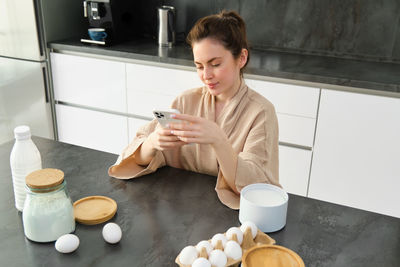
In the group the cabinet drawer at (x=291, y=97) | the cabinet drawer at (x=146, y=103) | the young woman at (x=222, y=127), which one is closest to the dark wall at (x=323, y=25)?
the cabinet drawer at (x=291, y=97)

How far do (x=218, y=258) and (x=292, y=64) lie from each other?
1823 mm

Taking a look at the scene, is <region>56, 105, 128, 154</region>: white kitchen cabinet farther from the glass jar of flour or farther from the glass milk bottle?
the glass jar of flour

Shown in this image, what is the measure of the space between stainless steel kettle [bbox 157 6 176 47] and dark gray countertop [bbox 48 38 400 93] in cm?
6

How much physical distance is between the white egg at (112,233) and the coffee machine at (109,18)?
201 centimetres


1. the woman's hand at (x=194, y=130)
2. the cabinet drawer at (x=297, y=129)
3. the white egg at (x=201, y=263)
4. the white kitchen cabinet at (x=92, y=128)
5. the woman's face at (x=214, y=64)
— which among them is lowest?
the white kitchen cabinet at (x=92, y=128)

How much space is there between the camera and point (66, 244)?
0.95 metres

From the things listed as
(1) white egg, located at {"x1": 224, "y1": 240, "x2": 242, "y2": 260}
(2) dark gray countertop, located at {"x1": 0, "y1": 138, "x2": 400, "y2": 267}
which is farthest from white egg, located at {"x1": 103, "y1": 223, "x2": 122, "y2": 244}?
(1) white egg, located at {"x1": 224, "y1": 240, "x2": 242, "y2": 260}

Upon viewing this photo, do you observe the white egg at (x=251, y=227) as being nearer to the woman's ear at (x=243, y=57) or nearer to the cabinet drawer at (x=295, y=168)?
the woman's ear at (x=243, y=57)

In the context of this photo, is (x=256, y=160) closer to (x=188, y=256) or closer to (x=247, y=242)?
(x=247, y=242)

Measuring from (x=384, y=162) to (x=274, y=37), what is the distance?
1.13 m

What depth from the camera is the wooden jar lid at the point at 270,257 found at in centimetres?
87

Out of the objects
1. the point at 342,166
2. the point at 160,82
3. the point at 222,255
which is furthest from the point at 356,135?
the point at 222,255

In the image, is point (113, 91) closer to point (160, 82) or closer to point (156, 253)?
point (160, 82)

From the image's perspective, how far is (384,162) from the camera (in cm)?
222
